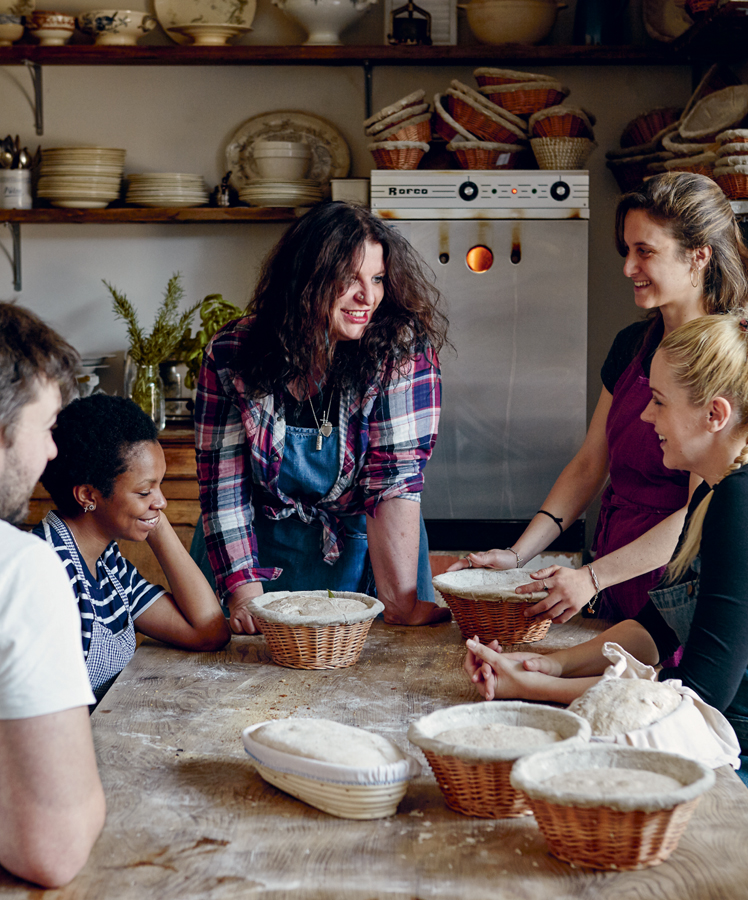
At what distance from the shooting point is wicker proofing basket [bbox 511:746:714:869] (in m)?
0.80

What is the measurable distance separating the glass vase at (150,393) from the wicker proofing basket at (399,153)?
106 cm

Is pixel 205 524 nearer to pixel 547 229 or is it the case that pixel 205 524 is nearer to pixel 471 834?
pixel 471 834

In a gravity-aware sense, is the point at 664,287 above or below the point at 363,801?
above

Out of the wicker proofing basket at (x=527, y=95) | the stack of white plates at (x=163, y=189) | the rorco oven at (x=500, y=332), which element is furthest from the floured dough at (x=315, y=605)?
the stack of white plates at (x=163, y=189)

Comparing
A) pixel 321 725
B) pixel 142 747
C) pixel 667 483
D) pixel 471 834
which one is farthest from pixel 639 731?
pixel 667 483

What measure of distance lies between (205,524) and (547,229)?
70.7 inches

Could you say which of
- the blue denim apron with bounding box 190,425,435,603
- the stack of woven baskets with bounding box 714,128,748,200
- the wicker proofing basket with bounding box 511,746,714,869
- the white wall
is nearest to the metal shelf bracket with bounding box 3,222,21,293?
the white wall

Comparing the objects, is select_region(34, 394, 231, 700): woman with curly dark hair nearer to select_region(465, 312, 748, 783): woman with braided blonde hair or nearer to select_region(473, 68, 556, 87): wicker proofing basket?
select_region(465, 312, 748, 783): woman with braided blonde hair

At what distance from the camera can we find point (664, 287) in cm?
175

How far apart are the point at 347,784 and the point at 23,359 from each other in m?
0.51

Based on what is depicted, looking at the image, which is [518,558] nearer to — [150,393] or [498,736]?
[498,736]

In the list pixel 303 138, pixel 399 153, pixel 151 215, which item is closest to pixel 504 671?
pixel 399 153

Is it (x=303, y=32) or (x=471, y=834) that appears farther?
(x=303, y=32)

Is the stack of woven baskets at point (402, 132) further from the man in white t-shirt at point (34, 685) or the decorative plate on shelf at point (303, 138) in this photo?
the man in white t-shirt at point (34, 685)
